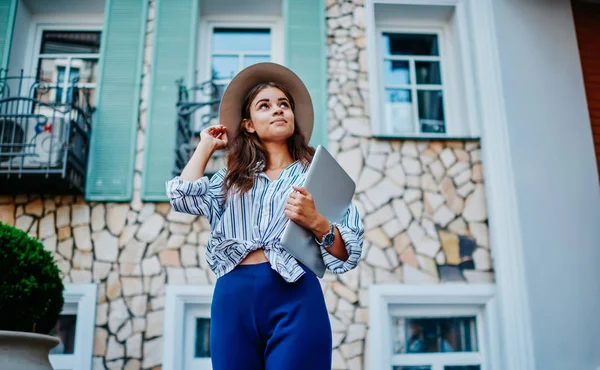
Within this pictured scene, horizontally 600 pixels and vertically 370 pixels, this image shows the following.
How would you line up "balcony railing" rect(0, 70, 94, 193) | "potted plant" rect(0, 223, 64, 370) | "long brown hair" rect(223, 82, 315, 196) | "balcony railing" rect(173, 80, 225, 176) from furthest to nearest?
"balcony railing" rect(173, 80, 225, 176), "balcony railing" rect(0, 70, 94, 193), "potted plant" rect(0, 223, 64, 370), "long brown hair" rect(223, 82, 315, 196)

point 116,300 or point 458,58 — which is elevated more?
point 458,58

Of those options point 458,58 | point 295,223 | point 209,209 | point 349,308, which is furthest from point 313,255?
point 458,58

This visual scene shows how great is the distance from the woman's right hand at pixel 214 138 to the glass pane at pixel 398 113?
3.93m

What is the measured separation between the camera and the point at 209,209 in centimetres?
185

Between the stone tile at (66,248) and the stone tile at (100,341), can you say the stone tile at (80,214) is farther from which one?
the stone tile at (100,341)

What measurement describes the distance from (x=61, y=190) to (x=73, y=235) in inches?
16.0

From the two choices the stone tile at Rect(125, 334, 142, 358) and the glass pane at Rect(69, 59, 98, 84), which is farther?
the glass pane at Rect(69, 59, 98, 84)

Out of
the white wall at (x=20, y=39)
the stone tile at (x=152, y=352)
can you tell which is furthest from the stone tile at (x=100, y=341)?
the white wall at (x=20, y=39)

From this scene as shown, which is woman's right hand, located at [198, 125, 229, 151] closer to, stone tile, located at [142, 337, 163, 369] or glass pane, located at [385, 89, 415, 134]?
stone tile, located at [142, 337, 163, 369]

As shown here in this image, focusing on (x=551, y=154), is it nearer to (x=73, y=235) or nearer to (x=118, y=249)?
(x=118, y=249)

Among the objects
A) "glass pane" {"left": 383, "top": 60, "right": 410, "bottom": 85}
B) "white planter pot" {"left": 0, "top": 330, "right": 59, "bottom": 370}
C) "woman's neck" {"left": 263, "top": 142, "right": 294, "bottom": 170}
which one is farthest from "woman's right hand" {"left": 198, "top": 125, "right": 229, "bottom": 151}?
"glass pane" {"left": 383, "top": 60, "right": 410, "bottom": 85}

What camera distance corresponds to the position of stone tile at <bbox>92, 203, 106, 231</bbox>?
509cm

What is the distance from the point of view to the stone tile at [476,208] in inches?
208

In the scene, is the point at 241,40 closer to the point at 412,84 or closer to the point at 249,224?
the point at 412,84
